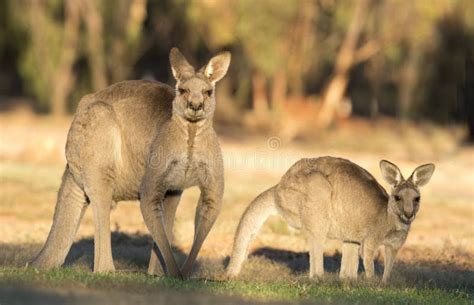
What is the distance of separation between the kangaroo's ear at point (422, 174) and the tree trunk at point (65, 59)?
18983 millimetres

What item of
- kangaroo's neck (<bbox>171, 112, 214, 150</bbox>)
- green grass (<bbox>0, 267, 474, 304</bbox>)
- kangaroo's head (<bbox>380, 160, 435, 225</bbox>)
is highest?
kangaroo's neck (<bbox>171, 112, 214, 150</bbox>)

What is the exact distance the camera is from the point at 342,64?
28172 millimetres

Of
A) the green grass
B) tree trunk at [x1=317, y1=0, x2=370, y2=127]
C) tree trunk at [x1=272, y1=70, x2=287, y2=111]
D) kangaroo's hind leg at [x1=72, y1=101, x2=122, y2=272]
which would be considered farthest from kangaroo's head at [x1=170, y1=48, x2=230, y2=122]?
tree trunk at [x1=272, y1=70, x2=287, y2=111]

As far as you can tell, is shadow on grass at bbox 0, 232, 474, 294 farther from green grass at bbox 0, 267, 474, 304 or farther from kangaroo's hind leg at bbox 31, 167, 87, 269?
green grass at bbox 0, 267, 474, 304

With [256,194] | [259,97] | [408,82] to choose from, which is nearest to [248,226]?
[256,194]

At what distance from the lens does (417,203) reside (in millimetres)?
8719

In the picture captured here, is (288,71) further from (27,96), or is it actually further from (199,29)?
(27,96)

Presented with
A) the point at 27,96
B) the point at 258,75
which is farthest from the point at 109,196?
the point at 27,96

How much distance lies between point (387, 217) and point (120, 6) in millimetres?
19440

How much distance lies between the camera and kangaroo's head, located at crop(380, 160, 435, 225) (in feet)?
28.4

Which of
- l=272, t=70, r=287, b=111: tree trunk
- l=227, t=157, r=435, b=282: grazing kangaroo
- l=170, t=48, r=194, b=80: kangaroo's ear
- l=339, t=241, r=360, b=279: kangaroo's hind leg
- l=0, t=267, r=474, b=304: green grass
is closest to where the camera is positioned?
l=0, t=267, r=474, b=304: green grass

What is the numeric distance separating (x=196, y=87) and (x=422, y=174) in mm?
2284

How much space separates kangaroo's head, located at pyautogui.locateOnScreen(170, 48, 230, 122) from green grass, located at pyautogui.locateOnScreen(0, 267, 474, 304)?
125 cm

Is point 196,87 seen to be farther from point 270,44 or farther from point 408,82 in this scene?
point 408,82
